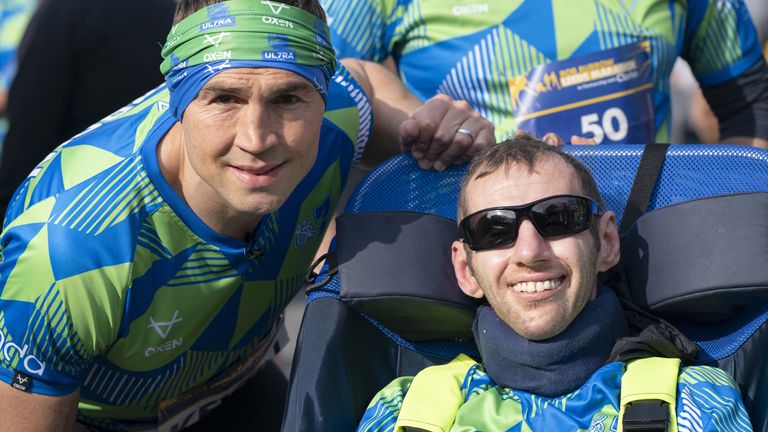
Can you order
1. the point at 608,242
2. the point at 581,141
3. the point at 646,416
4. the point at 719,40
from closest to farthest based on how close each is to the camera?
the point at 646,416 < the point at 608,242 < the point at 581,141 < the point at 719,40

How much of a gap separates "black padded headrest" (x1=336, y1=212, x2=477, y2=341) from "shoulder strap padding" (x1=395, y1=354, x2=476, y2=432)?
17 cm

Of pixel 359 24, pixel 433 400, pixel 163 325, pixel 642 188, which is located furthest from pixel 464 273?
pixel 359 24

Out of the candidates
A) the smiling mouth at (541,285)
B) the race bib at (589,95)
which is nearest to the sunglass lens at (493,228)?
the smiling mouth at (541,285)

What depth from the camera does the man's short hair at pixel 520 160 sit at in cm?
270

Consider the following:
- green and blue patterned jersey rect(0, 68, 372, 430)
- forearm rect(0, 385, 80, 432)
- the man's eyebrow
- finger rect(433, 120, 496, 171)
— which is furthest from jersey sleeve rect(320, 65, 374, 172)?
forearm rect(0, 385, 80, 432)

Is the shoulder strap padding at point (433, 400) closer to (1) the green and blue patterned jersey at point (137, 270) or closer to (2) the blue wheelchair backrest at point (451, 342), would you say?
(2) the blue wheelchair backrest at point (451, 342)

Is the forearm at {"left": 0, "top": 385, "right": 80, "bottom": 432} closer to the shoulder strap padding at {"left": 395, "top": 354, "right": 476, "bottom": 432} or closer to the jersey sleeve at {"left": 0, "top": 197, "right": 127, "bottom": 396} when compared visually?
the jersey sleeve at {"left": 0, "top": 197, "right": 127, "bottom": 396}

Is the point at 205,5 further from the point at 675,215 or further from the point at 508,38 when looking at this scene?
the point at 675,215

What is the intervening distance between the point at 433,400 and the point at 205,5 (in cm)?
109

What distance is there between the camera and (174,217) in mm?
2717

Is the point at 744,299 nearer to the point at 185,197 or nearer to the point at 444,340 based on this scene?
the point at 444,340

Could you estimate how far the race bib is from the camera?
10.9 ft

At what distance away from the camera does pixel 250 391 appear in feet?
11.0

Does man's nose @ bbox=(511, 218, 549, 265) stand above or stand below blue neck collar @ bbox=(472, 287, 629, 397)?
above
